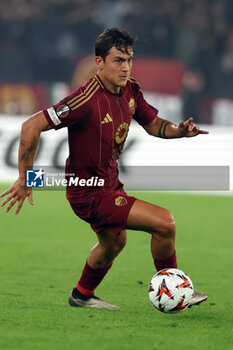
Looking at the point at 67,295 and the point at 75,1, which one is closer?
the point at 67,295

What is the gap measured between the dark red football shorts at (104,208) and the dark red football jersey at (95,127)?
110mm

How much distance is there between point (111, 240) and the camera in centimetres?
523

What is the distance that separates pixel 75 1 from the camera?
18594 mm

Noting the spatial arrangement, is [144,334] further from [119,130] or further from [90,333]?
[119,130]

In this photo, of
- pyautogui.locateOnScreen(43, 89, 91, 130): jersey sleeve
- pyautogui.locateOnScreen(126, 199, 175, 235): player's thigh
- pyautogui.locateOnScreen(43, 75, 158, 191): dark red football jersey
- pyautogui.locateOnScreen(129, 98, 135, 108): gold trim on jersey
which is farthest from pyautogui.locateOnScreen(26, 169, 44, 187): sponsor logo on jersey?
pyautogui.locateOnScreen(129, 98, 135, 108): gold trim on jersey

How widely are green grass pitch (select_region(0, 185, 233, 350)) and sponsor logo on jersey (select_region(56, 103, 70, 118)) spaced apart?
127 cm

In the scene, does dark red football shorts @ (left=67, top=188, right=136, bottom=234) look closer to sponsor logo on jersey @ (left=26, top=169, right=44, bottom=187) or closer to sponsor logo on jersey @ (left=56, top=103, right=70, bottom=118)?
sponsor logo on jersey @ (left=26, top=169, right=44, bottom=187)

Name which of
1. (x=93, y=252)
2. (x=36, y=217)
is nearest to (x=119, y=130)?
(x=93, y=252)

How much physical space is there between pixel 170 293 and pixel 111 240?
592 mm

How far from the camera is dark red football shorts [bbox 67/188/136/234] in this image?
4961 millimetres

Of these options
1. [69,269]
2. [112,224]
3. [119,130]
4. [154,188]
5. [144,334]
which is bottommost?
[154,188]

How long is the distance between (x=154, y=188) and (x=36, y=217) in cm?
285

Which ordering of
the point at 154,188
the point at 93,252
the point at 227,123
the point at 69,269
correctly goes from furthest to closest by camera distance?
the point at 227,123 < the point at 154,188 < the point at 69,269 < the point at 93,252

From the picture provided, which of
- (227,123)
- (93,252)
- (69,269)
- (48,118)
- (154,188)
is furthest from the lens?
(227,123)
